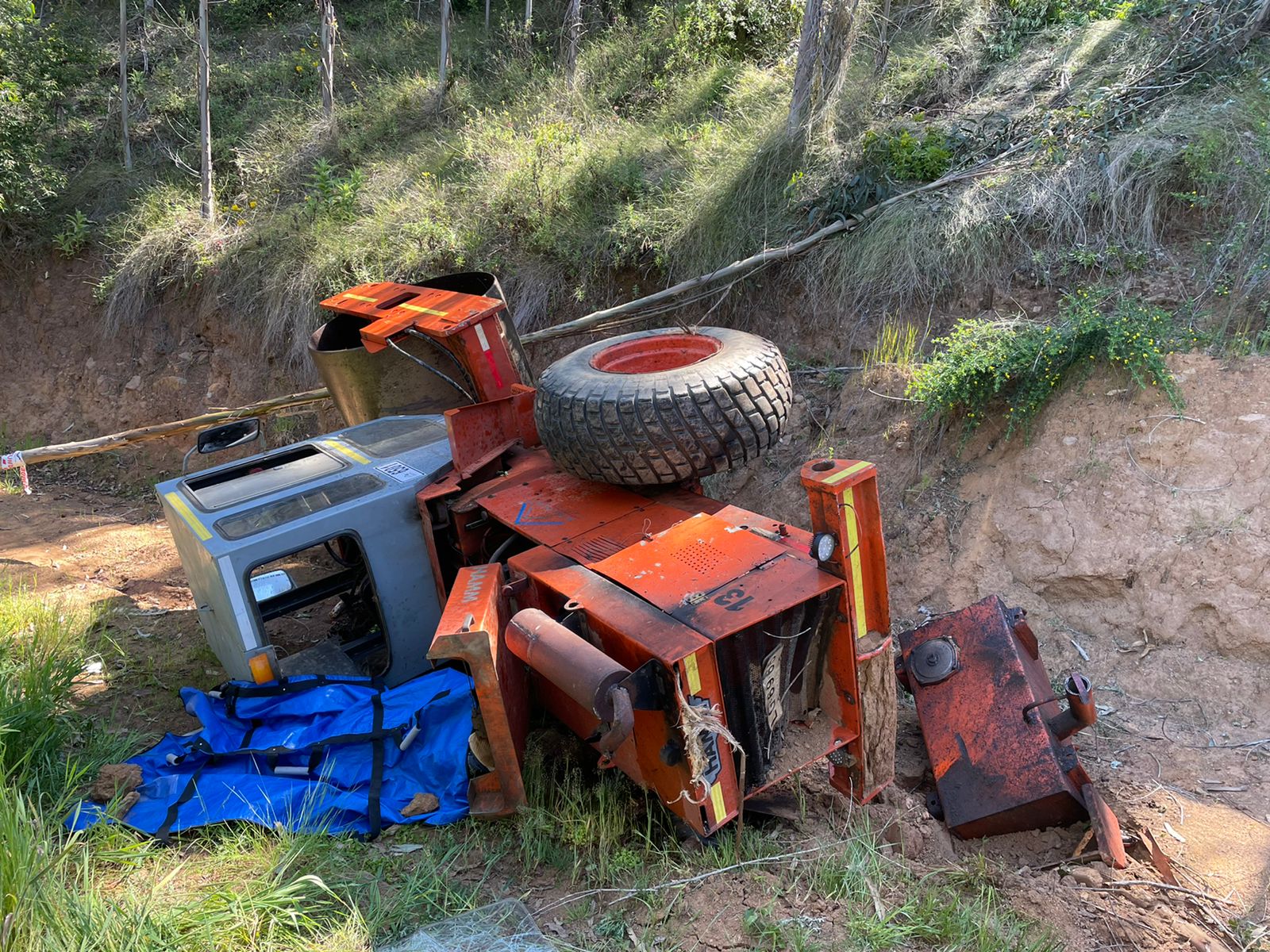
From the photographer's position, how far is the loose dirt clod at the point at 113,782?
3529mm

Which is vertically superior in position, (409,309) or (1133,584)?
(409,309)

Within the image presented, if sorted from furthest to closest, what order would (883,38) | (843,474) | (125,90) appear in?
(125,90) < (883,38) < (843,474)

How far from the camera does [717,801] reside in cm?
291

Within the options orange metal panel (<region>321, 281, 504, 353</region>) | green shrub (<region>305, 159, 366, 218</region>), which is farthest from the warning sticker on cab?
green shrub (<region>305, 159, 366, 218</region>)

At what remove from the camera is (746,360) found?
11.9ft

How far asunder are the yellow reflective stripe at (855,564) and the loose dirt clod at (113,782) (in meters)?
2.93

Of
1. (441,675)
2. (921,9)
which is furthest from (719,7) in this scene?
(441,675)

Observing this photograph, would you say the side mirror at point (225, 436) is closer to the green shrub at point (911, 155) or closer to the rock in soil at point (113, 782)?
the rock in soil at point (113, 782)

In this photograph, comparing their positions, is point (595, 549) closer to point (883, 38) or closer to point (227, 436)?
point (227, 436)

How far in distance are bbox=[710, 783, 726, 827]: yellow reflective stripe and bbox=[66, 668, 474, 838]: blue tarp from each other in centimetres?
116

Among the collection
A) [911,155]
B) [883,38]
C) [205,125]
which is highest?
[205,125]

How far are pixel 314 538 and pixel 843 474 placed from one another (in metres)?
2.43

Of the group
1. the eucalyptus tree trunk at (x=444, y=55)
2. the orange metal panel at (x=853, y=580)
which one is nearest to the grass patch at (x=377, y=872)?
the orange metal panel at (x=853, y=580)

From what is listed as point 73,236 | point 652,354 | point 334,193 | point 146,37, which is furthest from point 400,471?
point 146,37
